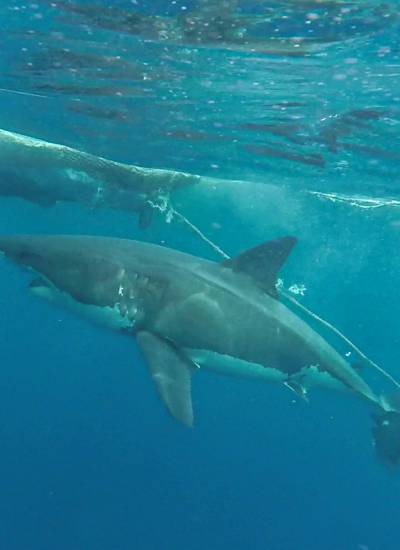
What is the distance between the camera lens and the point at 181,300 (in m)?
9.79

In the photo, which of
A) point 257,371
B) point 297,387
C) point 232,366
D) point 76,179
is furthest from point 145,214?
point 232,366

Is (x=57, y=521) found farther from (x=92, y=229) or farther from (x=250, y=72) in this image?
(x=92, y=229)

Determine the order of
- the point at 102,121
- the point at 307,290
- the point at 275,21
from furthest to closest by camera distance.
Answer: the point at 307,290 → the point at 102,121 → the point at 275,21

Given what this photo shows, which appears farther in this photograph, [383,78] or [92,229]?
[92,229]

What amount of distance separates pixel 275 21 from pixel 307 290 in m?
109

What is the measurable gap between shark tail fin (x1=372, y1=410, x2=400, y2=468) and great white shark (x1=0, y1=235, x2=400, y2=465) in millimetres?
2889

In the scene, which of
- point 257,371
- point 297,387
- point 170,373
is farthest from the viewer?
point 297,387

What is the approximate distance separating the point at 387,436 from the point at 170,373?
6487 mm

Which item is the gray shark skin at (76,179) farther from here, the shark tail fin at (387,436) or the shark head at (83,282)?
the shark tail fin at (387,436)

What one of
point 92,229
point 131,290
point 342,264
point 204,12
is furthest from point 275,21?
point 342,264

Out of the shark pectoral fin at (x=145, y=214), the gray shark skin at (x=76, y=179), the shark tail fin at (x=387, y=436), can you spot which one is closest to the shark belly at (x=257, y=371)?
the shark tail fin at (x=387, y=436)

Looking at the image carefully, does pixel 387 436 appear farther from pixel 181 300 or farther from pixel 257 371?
pixel 181 300

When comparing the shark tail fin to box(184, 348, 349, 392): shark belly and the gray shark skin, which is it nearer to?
box(184, 348, 349, 392): shark belly

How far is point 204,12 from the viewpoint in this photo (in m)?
10.7
